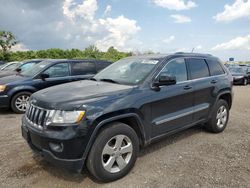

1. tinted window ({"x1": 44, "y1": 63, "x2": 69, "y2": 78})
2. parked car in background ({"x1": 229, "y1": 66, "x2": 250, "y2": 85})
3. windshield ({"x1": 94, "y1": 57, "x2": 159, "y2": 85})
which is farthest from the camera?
parked car in background ({"x1": 229, "y1": 66, "x2": 250, "y2": 85})

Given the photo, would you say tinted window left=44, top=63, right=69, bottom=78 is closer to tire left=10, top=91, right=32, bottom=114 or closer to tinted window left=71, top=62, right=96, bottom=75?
tinted window left=71, top=62, right=96, bottom=75

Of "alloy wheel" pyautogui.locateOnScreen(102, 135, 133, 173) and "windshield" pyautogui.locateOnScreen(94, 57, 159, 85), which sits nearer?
"alloy wheel" pyautogui.locateOnScreen(102, 135, 133, 173)

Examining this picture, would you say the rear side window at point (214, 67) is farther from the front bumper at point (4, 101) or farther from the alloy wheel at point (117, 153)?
the front bumper at point (4, 101)

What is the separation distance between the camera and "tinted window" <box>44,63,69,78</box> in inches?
295

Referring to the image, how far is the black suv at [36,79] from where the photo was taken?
6980 mm

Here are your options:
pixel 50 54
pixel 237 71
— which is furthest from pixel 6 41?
pixel 237 71

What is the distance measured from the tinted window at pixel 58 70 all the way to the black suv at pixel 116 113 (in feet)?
11.0

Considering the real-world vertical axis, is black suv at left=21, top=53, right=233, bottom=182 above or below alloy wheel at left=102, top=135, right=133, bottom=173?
above

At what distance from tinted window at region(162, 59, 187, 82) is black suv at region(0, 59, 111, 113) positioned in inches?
168

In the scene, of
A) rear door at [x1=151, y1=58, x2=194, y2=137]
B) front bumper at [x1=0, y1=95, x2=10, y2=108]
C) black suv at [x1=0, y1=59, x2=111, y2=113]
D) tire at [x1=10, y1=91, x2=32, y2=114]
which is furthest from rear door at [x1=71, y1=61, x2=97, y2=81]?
rear door at [x1=151, y1=58, x2=194, y2=137]

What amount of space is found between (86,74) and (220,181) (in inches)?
227

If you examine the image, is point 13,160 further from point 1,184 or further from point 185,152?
point 185,152

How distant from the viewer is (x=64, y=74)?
25.2 ft

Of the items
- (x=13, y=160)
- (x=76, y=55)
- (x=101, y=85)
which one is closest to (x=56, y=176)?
(x=13, y=160)
